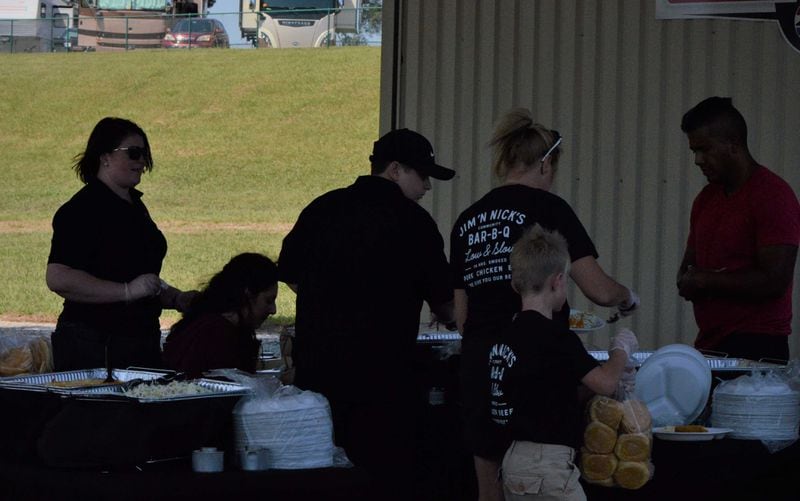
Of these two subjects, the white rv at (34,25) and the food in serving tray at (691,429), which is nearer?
the food in serving tray at (691,429)

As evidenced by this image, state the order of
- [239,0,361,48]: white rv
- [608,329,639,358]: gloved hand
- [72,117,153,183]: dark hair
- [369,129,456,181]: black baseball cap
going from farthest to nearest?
[239,0,361,48]: white rv < [72,117,153,183]: dark hair < [369,129,456,181]: black baseball cap < [608,329,639,358]: gloved hand

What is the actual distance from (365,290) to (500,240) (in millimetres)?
535

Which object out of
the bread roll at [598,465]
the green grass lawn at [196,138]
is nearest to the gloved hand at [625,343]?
the bread roll at [598,465]

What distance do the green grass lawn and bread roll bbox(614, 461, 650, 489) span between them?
41.9 feet

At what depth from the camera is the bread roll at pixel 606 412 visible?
3.14 metres

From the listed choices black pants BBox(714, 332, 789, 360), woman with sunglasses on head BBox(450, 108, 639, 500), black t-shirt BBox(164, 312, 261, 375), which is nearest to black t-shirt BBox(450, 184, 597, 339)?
woman with sunglasses on head BBox(450, 108, 639, 500)

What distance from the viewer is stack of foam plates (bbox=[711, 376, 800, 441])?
11.2 ft

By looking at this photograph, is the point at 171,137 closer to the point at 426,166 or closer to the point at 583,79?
the point at 583,79

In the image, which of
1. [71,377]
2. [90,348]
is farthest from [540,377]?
[90,348]

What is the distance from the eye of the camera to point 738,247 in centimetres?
405

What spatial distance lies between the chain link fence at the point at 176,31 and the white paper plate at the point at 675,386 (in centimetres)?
3339

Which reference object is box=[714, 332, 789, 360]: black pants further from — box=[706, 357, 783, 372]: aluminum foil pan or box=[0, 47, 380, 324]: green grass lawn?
box=[0, 47, 380, 324]: green grass lawn

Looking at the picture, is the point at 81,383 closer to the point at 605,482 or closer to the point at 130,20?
the point at 605,482

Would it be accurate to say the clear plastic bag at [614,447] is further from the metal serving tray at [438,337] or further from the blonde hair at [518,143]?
the metal serving tray at [438,337]
